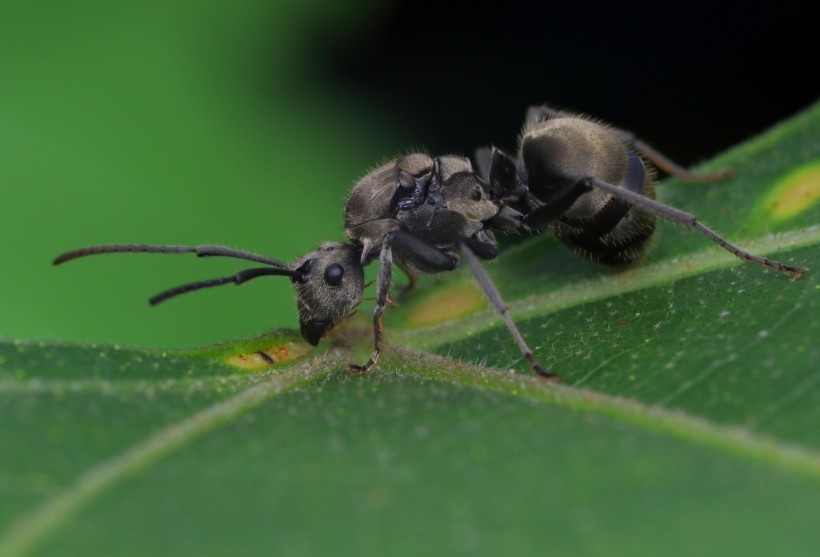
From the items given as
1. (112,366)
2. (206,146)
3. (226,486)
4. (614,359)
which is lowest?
(614,359)

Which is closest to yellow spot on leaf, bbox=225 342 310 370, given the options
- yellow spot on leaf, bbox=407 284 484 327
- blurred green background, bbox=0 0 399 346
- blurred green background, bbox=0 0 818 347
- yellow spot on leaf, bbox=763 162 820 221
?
yellow spot on leaf, bbox=407 284 484 327

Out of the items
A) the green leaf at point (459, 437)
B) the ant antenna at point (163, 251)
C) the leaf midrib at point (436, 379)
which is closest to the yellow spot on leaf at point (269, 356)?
the green leaf at point (459, 437)

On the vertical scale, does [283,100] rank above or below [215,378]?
above

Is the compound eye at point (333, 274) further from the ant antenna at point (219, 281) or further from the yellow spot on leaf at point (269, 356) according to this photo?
the yellow spot on leaf at point (269, 356)

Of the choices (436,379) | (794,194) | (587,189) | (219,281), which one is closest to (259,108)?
(219,281)

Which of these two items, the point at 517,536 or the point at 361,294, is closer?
the point at 517,536

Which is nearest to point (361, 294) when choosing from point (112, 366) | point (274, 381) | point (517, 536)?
point (274, 381)

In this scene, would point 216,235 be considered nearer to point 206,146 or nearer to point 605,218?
point 206,146
